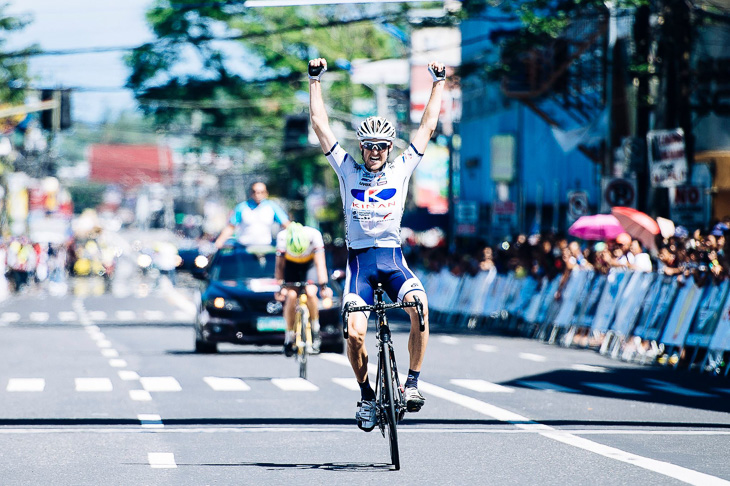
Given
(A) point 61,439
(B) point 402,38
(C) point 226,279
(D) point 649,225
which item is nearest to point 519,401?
(A) point 61,439

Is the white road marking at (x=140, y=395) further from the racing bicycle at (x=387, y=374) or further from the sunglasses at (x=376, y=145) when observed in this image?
the sunglasses at (x=376, y=145)

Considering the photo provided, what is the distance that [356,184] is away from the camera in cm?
966

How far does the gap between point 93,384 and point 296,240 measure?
8.18 feet

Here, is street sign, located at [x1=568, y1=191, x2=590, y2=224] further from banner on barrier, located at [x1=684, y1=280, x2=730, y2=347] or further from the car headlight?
banner on barrier, located at [x1=684, y1=280, x2=730, y2=347]

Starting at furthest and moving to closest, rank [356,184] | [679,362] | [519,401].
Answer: [679,362] → [519,401] → [356,184]

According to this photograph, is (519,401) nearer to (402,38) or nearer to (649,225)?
(649,225)

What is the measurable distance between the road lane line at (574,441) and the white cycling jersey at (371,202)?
6.26 ft

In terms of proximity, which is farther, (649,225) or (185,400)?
(649,225)

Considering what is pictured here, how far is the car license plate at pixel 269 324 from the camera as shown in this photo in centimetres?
2003

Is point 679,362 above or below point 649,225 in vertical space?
below

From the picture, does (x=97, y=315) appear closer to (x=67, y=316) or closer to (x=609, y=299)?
(x=67, y=316)

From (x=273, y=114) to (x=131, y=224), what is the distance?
115 metres

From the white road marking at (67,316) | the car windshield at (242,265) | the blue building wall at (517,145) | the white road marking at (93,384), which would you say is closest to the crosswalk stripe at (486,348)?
the car windshield at (242,265)

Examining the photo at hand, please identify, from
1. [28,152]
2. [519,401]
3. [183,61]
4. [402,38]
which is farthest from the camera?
[28,152]
